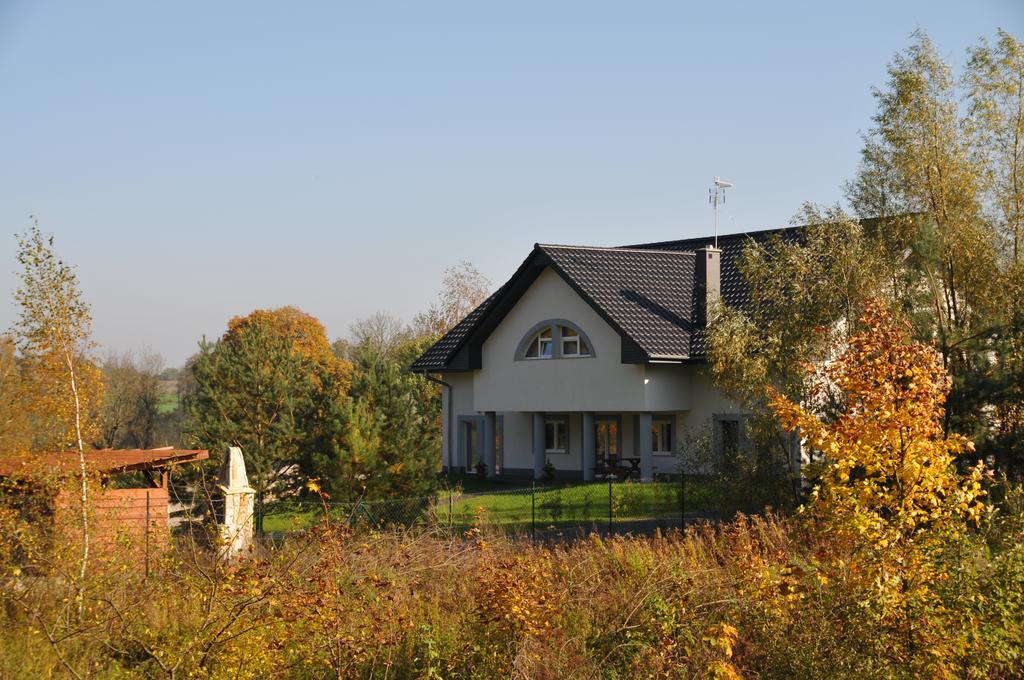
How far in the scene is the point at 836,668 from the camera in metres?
9.16

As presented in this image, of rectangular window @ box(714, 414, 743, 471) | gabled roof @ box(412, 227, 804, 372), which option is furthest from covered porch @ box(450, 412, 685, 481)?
gabled roof @ box(412, 227, 804, 372)

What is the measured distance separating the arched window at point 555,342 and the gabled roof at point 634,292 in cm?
125

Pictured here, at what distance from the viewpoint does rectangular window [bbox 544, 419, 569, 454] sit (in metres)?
35.9

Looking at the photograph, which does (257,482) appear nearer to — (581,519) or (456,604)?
(581,519)

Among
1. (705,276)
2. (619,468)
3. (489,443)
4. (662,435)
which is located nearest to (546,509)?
(619,468)

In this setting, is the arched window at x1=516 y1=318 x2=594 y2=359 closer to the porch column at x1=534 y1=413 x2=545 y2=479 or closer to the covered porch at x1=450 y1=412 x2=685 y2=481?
the covered porch at x1=450 y1=412 x2=685 y2=481

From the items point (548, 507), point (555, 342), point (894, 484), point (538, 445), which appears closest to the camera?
point (894, 484)

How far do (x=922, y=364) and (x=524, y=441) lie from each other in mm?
25450

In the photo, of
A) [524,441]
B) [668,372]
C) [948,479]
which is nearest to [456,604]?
[948,479]

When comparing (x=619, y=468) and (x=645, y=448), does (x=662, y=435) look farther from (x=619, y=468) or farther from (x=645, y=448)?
(x=619, y=468)

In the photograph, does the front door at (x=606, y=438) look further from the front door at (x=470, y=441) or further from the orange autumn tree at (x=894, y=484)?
the orange autumn tree at (x=894, y=484)

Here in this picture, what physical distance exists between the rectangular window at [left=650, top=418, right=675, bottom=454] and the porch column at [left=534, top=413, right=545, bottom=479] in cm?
378

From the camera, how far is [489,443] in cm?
3731

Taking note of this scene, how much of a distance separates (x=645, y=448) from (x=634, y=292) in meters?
4.48
